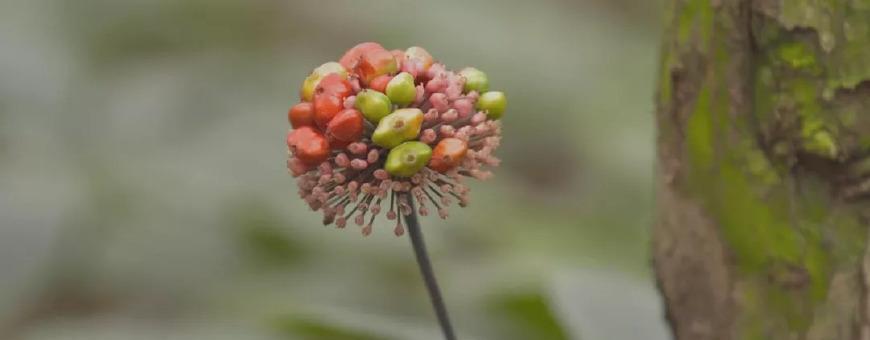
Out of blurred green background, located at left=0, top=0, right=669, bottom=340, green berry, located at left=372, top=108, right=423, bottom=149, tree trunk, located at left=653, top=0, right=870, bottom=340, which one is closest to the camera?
green berry, located at left=372, top=108, right=423, bottom=149

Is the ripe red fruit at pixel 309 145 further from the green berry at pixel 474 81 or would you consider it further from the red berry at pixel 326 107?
the green berry at pixel 474 81

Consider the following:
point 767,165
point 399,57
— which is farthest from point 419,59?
point 767,165

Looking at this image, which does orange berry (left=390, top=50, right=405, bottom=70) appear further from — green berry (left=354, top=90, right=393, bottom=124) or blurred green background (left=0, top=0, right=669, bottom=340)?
blurred green background (left=0, top=0, right=669, bottom=340)

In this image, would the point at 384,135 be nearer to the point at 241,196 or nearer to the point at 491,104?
the point at 491,104

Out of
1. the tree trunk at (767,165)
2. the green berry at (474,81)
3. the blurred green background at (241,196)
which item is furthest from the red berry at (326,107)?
the blurred green background at (241,196)

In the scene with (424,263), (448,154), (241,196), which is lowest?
(241,196)

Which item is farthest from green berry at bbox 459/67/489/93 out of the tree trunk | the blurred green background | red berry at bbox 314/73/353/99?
the blurred green background
